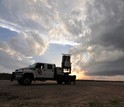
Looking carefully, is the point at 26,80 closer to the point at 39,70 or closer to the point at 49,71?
the point at 39,70

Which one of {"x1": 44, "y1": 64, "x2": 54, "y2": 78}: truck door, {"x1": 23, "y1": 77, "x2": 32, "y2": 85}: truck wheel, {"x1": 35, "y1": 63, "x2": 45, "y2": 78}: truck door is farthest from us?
{"x1": 44, "y1": 64, "x2": 54, "y2": 78}: truck door

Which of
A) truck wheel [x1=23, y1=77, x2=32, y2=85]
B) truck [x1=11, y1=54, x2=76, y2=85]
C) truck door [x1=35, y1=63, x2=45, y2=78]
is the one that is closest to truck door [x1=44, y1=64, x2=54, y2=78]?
truck [x1=11, y1=54, x2=76, y2=85]

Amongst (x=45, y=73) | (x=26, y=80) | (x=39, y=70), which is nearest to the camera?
(x=26, y=80)

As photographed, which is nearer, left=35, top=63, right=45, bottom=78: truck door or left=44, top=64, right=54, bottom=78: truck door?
left=35, top=63, right=45, bottom=78: truck door

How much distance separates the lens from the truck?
118 feet

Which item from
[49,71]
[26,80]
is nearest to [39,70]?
[49,71]

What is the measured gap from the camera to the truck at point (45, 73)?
3588 centimetres

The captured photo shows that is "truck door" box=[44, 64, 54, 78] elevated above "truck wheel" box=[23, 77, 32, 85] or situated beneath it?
elevated above

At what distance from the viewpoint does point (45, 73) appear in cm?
3788

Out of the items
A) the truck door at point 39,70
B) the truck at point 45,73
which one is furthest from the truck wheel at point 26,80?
the truck door at point 39,70

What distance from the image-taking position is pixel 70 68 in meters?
42.2

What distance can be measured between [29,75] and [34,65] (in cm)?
153

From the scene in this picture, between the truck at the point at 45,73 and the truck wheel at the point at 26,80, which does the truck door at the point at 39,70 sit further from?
the truck wheel at the point at 26,80

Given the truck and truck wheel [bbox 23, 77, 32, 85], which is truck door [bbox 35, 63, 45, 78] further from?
truck wheel [bbox 23, 77, 32, 85]
